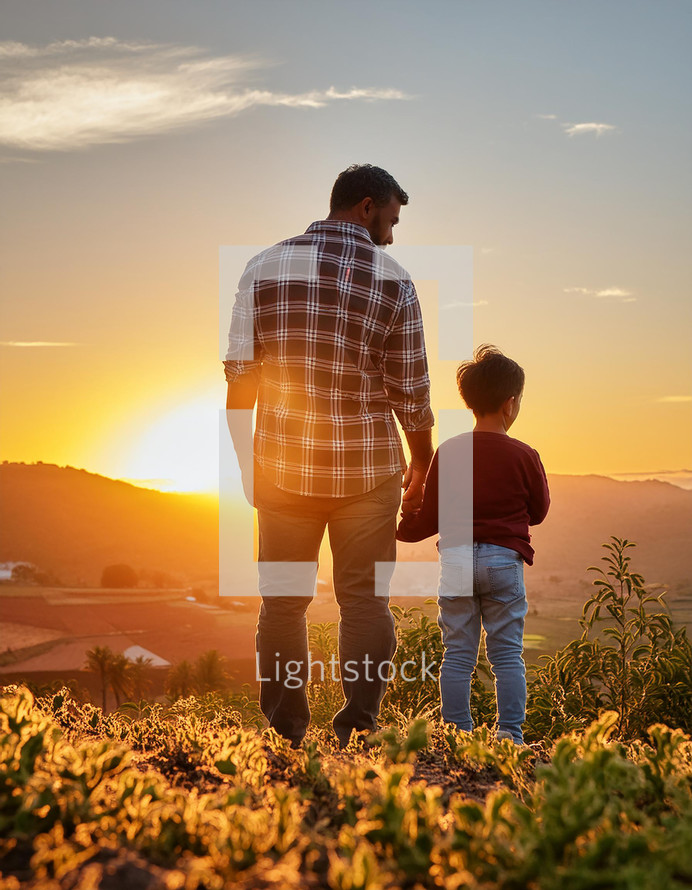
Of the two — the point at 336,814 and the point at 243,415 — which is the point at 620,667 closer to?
the point at 243,415

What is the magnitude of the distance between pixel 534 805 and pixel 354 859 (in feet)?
1.76

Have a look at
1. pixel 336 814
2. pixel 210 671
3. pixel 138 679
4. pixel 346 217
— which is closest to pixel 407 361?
pixel 346 217

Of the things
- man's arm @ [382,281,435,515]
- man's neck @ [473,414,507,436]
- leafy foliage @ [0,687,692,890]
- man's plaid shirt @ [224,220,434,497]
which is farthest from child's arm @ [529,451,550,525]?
leafy foliage @ [0,687,692,890]

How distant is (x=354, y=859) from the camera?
3.30ft

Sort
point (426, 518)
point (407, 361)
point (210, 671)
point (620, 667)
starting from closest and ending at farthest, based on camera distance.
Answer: point (407, 361)
point (426, 518)
point (620, 667)
point (210, 671)

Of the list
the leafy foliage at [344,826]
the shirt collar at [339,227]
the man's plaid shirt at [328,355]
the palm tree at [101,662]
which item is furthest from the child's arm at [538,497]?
the palm tree at [101,662]

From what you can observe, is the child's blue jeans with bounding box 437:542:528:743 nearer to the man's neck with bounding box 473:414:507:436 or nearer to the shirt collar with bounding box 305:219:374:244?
the man's neck with bounding box 473:414:507:436

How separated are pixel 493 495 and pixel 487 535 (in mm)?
167

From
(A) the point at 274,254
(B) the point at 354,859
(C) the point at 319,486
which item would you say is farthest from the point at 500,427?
(B) the point at 354,859

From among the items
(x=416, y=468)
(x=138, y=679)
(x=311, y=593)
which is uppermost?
(x=416, y=468)

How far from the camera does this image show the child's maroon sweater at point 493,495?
3053 millimetres

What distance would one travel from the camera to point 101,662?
5.69 metres

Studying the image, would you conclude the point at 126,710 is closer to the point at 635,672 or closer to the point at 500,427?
the point at 500,427

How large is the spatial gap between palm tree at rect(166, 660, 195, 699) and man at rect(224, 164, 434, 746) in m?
2.73
